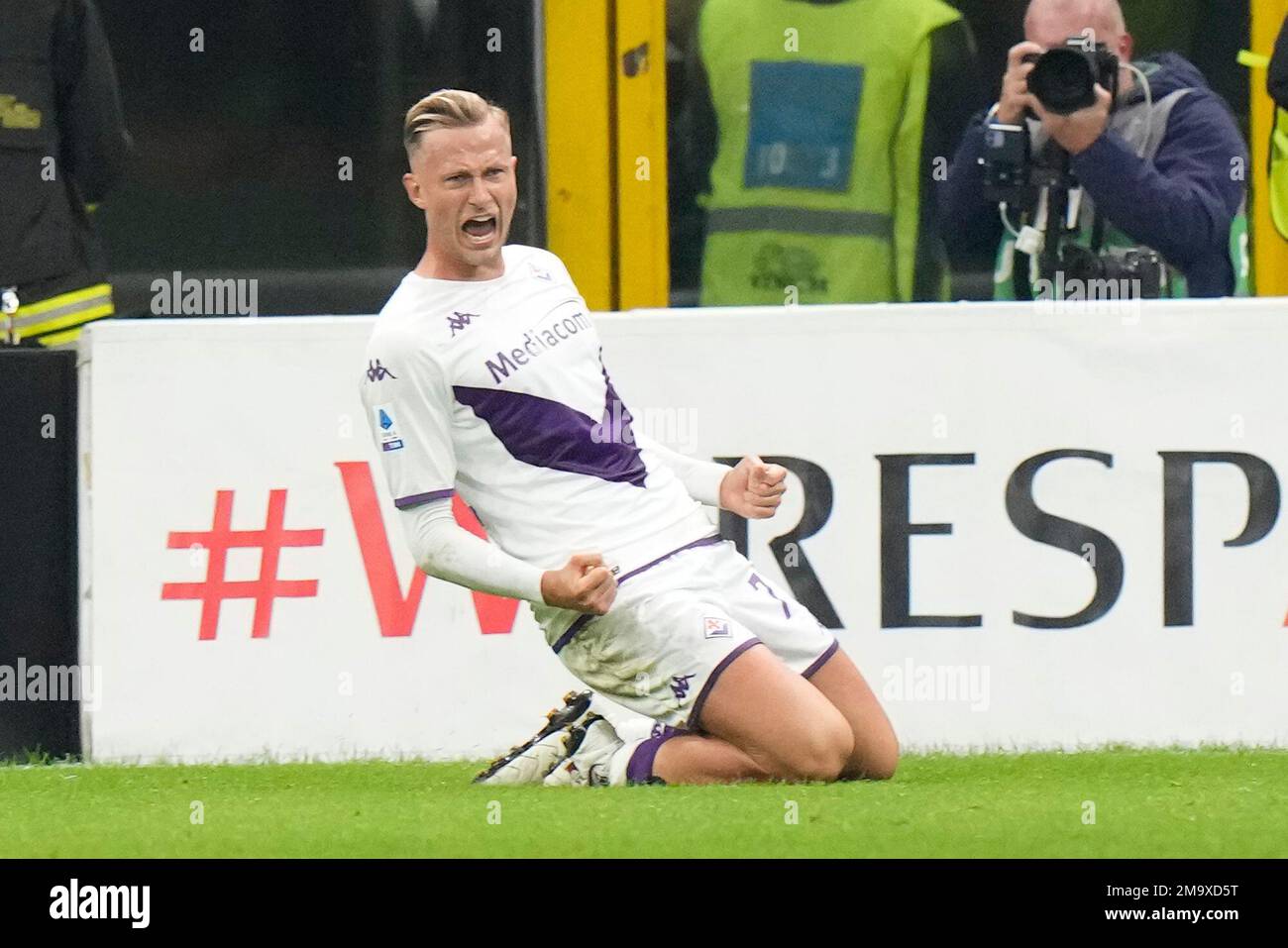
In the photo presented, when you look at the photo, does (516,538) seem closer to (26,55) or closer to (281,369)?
(281,369)

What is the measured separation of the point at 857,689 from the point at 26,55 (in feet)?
11.6

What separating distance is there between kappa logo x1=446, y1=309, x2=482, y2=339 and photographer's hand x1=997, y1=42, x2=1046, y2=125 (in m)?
2.58

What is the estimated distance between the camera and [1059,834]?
524 cm

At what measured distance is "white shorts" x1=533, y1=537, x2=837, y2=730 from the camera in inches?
242

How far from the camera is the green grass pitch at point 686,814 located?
203 inches

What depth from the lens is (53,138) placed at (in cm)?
834

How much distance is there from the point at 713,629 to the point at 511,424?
0.66m

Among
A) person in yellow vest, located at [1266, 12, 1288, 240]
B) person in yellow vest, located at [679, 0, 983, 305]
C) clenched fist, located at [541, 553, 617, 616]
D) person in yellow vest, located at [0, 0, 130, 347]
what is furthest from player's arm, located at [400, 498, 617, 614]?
person in yellow vest, located at [1266, 12, 1288, 240]

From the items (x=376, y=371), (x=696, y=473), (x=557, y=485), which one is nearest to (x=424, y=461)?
(x=376, y=371)

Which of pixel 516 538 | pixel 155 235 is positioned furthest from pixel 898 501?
pixel 155 235

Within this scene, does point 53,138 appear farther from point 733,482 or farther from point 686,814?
point 686,814

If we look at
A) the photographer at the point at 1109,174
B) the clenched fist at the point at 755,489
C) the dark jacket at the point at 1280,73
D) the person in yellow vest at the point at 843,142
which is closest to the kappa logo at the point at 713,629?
the clenched fist at the point at 755,489

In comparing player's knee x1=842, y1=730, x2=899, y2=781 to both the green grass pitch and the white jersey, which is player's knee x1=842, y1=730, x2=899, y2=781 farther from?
the white jersey
